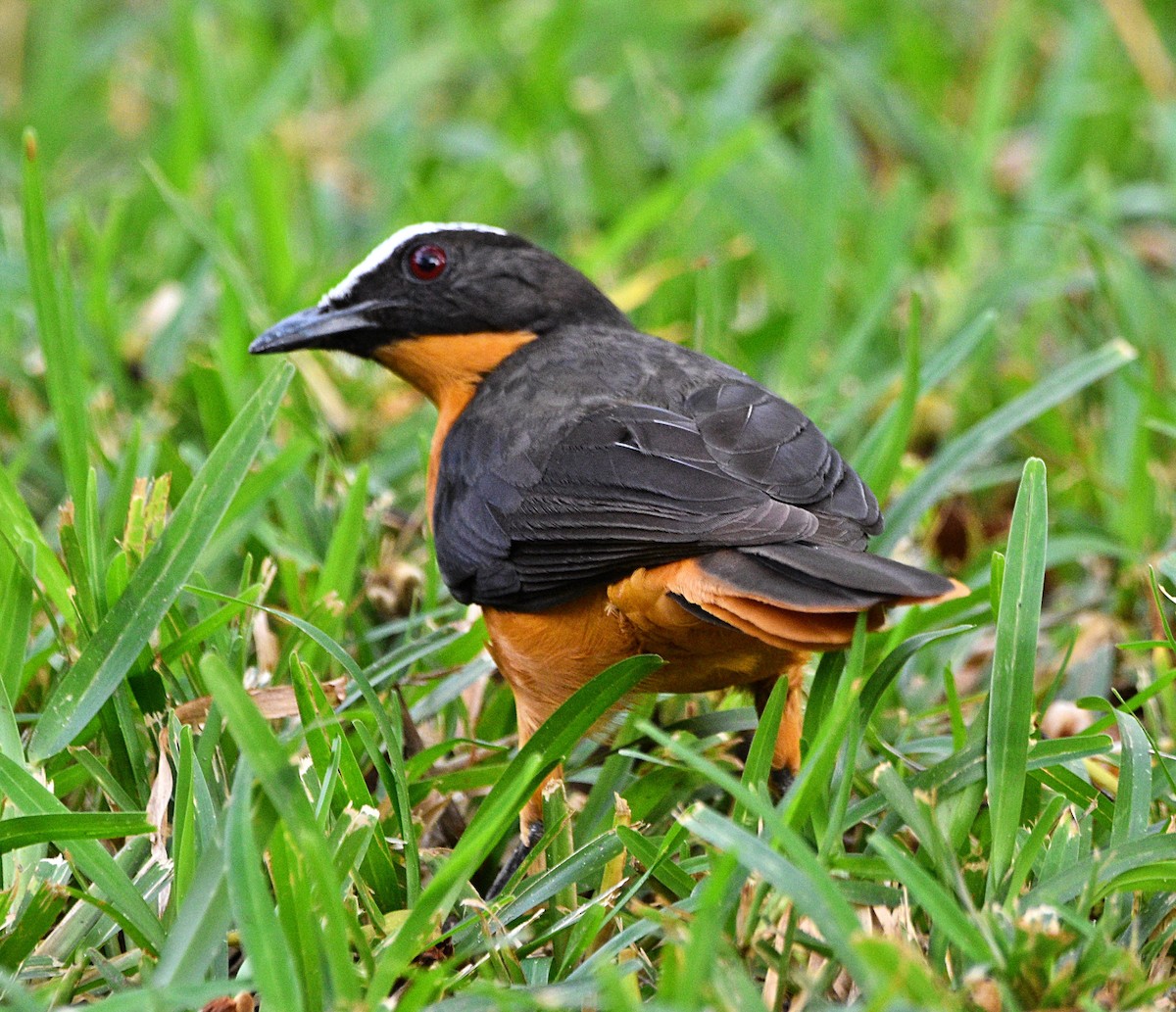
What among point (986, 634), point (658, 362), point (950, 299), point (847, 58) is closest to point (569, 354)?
point (658, 362)

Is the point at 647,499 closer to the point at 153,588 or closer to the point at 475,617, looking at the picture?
the point at 475,617

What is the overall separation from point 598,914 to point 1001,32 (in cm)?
534

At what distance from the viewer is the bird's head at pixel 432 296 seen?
3855mm

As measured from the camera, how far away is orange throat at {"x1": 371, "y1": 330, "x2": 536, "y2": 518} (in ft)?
12.7

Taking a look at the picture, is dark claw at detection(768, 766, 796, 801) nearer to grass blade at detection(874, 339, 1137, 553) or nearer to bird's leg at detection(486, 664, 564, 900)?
bird's leg at detection(486, 664, 564, 900)

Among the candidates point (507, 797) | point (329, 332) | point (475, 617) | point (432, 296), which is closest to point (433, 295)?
point (432, 296)

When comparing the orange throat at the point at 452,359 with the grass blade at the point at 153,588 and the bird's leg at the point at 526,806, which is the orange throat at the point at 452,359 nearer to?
the grass blade at the point at 153,588

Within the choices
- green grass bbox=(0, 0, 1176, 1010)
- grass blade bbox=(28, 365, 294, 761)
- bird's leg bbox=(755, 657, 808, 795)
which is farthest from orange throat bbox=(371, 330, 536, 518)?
bird's leg bbox=(755, 657, 808, 795)

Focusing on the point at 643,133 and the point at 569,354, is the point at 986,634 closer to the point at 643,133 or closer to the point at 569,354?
the point at 569,354

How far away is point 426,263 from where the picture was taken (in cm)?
388

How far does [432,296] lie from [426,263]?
9 cm

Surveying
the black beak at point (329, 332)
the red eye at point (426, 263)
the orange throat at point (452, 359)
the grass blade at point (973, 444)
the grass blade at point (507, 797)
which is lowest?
the grass blade at point (507, 797)

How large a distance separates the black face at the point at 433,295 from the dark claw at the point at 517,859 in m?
1.39

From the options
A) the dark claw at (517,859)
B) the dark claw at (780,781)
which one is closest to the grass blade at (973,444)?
the dark claw at (780,781)
